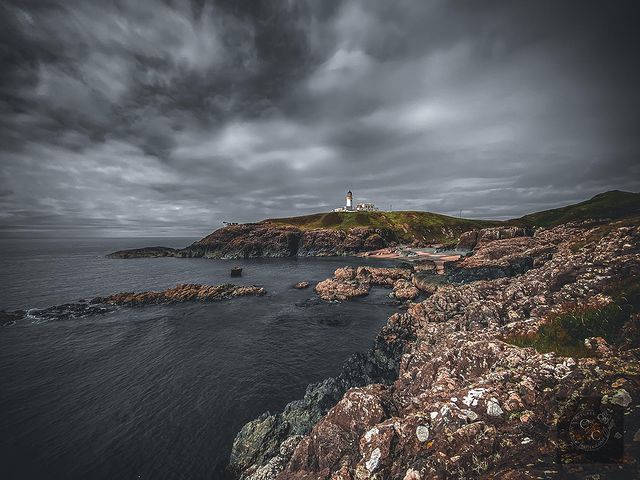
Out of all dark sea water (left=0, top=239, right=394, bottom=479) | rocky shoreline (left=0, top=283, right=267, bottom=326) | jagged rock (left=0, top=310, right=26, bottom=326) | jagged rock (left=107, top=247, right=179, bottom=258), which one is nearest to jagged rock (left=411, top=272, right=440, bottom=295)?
dark sea water (left=0, top=239, right=394, bottom=479)

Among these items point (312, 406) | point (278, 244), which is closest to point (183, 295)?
point (312, 406)

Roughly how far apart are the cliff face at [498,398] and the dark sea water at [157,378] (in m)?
5.81

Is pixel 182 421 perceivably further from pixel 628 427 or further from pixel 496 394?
pixel 628 427

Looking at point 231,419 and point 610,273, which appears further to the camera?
point 231,419

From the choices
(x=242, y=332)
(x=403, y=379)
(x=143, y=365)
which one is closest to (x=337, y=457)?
(x=403, y=379)

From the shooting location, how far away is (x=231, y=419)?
21.9 m

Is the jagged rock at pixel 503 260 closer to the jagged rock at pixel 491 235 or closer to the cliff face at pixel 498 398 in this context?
the jagged rock at pixel 491 235

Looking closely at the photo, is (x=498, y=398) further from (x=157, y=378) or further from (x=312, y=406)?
(x=157, y=378)

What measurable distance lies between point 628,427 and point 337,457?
883cm

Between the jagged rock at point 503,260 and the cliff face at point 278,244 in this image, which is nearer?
the jagged rock at point 503,260

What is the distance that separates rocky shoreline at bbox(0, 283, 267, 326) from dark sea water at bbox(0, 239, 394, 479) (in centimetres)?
341

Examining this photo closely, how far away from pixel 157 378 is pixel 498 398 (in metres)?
31.6

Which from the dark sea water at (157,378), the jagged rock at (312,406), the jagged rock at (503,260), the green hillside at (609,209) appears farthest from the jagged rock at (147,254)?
the green hillside at (609,209)

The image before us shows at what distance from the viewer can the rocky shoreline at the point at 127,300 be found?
49875 millimetres
